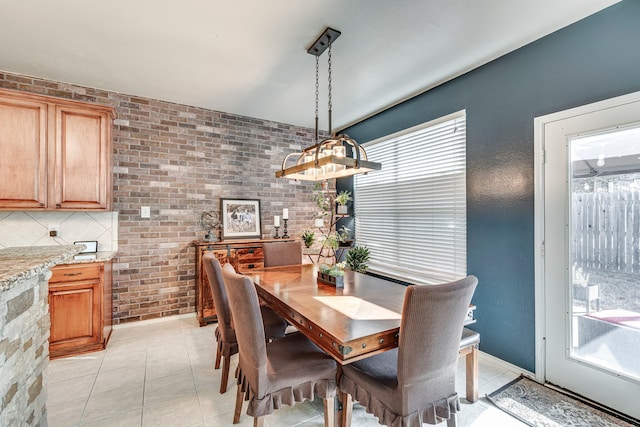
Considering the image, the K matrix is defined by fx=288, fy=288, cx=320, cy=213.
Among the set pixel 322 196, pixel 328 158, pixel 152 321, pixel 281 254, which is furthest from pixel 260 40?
pixel 152 321

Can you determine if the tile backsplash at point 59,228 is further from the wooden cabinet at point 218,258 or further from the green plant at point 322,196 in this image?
the green plant at point 322,196

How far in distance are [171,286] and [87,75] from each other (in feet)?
8.19

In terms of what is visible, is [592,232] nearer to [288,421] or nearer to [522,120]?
[522,120]

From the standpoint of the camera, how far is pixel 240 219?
13.3 ft

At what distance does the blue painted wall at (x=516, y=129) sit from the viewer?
197 centimetres

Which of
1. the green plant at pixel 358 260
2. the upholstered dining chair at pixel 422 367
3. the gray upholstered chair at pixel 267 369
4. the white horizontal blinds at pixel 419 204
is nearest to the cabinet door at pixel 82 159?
the gray upholstered chair at pixel 267 369

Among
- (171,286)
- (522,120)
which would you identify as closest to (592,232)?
(522,120)

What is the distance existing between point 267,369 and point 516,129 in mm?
2664

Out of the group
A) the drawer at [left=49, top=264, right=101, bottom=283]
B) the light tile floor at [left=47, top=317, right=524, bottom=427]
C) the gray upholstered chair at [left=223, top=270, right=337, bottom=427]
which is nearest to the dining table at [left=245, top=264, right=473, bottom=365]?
the gray upholstered chair at [left=223, top=270, right=337, bottom=427]

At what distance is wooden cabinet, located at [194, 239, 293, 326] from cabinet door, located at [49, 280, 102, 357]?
3.22ft

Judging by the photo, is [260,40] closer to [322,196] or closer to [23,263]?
[23,263]

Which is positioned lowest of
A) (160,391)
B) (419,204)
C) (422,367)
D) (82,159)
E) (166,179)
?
(160,391)

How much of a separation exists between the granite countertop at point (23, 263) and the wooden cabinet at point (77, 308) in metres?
1.31

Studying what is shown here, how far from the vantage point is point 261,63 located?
271cm
